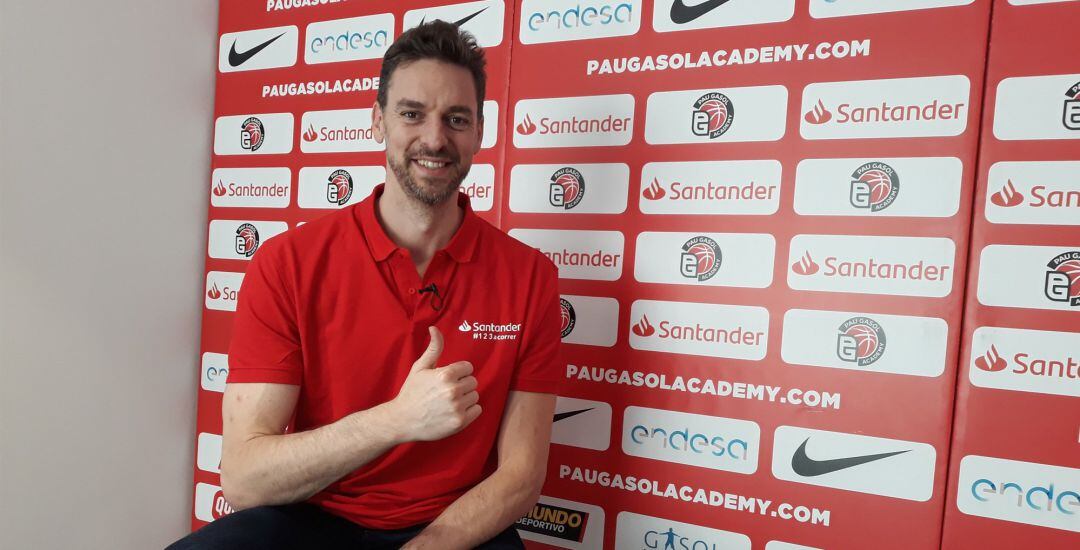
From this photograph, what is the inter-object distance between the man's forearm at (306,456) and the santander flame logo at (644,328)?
2.44ft

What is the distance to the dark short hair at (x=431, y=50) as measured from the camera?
55.1 inches

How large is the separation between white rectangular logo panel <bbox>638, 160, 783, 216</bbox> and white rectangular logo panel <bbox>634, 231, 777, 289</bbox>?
0.06m

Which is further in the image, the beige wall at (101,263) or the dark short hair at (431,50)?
the beige wall at (101,263)

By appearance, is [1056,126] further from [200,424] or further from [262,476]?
[200,424]

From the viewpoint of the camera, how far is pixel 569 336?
1.79m

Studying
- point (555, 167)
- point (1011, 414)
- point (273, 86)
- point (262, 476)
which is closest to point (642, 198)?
point (555, 167)

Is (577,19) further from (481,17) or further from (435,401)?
(435,401)

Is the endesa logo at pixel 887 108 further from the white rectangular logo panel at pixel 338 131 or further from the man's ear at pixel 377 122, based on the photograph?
the white rectangular logo panel at pixel 338 131

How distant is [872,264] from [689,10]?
74 cm

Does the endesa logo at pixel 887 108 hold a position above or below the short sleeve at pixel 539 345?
above

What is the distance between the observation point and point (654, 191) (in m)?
1.69

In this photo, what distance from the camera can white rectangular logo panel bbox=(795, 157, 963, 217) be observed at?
141 cm

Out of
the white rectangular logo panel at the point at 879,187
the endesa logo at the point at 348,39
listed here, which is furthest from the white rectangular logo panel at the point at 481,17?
the white rectangular logo panel at the point at 879,187

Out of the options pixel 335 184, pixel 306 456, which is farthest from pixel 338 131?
pixel 306 456
